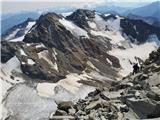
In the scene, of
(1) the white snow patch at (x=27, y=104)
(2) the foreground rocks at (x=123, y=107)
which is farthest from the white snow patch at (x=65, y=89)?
(2) the foreground rocks at (x=123, y=107)

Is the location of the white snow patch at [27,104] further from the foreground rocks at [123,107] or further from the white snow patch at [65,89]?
the foreground rocks at [123,107]

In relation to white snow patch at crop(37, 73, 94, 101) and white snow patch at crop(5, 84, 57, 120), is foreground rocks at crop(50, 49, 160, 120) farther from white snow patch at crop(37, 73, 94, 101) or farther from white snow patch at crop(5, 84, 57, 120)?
white snow patch at crop(37, 73, 94, 101)

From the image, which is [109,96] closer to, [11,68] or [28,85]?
[28,85]

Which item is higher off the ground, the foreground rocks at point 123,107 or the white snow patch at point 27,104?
the foreground rocks at point 123,107

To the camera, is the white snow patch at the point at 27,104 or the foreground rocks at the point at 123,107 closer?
the foreground rocks at the point at 123,107

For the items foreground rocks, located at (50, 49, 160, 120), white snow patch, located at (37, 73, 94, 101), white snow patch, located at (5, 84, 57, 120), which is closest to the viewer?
foreground rocks, located at (50, 49, 160, 120)

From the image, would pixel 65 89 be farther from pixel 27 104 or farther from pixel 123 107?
pixel 123 107

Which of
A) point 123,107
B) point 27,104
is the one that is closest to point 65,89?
point 27,104

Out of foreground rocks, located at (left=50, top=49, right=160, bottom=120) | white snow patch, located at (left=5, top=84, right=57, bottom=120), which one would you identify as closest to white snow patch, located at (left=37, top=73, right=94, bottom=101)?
white snow patch, located at (left=5, top=84, right=57, bottom=120)

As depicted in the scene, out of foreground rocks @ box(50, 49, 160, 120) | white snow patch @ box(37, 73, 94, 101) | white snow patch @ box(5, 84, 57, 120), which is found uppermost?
foreground rocks @ box(50, 49, 160, 120)

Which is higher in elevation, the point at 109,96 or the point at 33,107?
the point at 109,96

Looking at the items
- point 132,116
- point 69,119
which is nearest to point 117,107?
point 132,116
